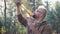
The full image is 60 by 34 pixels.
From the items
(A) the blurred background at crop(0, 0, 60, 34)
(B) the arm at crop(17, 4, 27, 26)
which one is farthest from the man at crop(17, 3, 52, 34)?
(A) the blurred background at crop(0, 0, 60, 34)

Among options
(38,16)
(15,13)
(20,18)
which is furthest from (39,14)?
(15,13)

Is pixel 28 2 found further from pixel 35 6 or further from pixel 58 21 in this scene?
pixel 58 21

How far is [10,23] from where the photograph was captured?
1.25 m

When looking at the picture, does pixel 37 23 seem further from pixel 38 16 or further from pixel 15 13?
pixel 15 13

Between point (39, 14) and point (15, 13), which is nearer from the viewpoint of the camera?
point (39, 14)

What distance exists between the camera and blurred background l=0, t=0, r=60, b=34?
1229 millimetres

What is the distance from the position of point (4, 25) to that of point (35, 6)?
0.98ft

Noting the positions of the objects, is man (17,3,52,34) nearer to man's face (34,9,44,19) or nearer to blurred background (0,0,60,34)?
man's face (34,9,44,19)

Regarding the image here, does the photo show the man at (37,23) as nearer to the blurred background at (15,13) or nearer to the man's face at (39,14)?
the man's face at (39,14)

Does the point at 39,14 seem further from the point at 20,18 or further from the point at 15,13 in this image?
the point at 15,13

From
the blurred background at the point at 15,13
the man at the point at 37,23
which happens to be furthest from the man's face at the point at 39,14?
the blurred background at the point at 15,13

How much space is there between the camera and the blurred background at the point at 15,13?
4.03 feet

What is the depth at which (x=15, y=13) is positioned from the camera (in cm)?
122

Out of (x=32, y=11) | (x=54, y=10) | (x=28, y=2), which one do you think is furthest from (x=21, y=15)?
(x=54, y=10)
